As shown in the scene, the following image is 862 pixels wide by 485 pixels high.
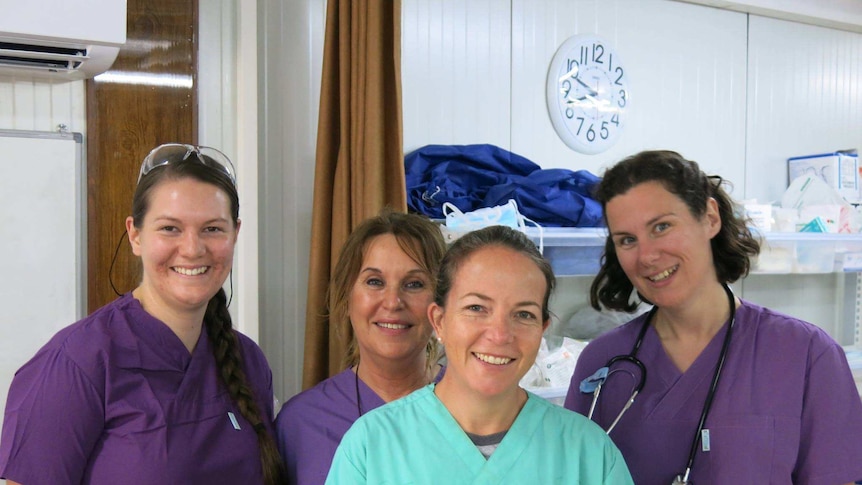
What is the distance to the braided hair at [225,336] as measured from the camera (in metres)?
1.39

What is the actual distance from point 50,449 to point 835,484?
1.40 meters

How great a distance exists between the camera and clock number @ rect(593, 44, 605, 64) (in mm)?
3340

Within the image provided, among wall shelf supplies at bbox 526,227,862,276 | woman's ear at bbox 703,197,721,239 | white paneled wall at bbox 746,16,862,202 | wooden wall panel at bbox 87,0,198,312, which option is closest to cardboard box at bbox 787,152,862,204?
white paneled wall at bbox 746,16,862,202

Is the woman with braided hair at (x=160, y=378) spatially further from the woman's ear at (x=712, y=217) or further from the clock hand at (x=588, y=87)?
the clock hand at (x=588, y=87)

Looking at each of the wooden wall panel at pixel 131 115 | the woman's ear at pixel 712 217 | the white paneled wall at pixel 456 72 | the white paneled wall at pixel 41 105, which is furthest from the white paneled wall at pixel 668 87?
the woman's ear at pixel 712 217

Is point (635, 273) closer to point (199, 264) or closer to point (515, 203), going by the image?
point (199, 264)

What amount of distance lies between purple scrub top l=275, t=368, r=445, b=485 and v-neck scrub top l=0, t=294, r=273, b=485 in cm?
10

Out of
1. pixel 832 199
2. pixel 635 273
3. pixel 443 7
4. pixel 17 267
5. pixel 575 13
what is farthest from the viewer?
pixel 832 199

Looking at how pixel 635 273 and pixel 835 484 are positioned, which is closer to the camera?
pixel 835 484

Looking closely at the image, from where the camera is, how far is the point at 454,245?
4.20ft

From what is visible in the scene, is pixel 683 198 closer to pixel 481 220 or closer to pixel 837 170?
pixel 481 220

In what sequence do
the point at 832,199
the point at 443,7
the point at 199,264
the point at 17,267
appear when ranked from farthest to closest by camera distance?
1. the point at 832,199
2. the point at 443,7
3. the point at 17,267
4. the point at 199,264

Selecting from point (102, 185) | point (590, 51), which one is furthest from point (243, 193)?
point (590, 51)

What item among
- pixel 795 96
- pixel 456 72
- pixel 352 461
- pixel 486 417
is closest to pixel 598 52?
pixel 456 72
